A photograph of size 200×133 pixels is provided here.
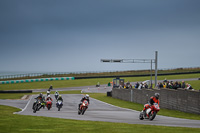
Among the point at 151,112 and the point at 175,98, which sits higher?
the point at 175,98

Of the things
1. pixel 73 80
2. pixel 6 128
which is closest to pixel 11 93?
pixel 73 80

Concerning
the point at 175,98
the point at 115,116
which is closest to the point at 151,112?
the point at 115,116

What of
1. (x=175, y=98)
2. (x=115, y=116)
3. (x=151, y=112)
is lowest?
(x=115, y=116)

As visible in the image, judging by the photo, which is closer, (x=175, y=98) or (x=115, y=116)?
(x=115, y=116)

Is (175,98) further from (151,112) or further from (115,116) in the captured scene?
(151,112)

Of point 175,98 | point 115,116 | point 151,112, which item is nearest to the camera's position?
point 151,112

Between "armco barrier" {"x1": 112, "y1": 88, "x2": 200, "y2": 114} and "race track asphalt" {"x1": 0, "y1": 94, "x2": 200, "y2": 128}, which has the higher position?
"armco barrier" {"x1": 112, "y1": 88, "x2": 200, "y2": 114}

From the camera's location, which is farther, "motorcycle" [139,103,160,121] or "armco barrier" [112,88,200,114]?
"armco barrier" [112,88,200,114]

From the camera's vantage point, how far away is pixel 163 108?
26.8m

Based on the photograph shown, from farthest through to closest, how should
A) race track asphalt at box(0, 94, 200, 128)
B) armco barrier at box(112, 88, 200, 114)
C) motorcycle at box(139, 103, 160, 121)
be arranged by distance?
1. armco barrier at box(112, 88, 200, 114)
2. motorcycle at box(139, 103, 160, 121)
3. race track asphalt at box(0, 94, 200, 128)

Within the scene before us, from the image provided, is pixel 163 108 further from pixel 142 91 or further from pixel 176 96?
pixel 142 91

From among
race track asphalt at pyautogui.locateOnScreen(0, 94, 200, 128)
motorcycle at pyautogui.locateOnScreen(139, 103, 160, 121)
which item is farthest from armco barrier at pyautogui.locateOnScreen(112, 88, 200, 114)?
motorcycle at pyautogui.locateOnScreen(139, 103, 160, 121)

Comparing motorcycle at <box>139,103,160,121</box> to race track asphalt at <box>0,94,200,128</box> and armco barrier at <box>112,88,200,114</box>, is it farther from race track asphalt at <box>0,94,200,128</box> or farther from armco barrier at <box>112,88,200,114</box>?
armco barrier at <box>112,88,200,114</box>

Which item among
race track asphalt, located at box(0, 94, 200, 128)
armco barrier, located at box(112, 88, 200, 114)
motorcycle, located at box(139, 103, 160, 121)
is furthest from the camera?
armco barrier, located at box(112, 88, 200, 114)
